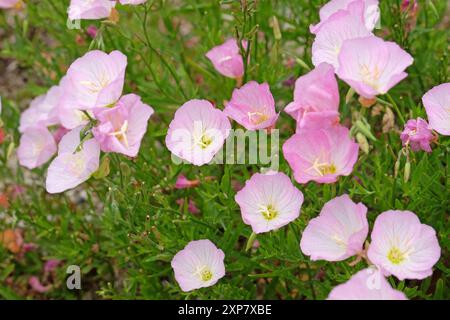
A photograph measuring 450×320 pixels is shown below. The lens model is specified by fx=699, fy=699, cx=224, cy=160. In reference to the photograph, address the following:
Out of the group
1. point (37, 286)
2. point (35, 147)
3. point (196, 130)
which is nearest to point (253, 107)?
point (196, 130)

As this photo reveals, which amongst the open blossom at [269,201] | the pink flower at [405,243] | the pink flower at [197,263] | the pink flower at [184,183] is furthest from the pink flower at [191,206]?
the pink flower at [405,243]

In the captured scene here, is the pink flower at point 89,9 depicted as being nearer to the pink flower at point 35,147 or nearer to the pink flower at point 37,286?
the pink flower at point 35,147

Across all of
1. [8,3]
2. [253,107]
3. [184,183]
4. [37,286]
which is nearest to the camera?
[253,107]

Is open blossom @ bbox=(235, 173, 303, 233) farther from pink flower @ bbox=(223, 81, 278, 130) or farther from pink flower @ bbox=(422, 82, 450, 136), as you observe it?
pink flower @ bbox=(422, 82, 450, 136)

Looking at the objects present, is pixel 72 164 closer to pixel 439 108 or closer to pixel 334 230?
pixel 334 230

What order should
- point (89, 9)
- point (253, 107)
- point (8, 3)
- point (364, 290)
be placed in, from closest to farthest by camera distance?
1. point (364, 290)
2. point (253, 107)
3. point (89, 9)
4. point (8, 3)
